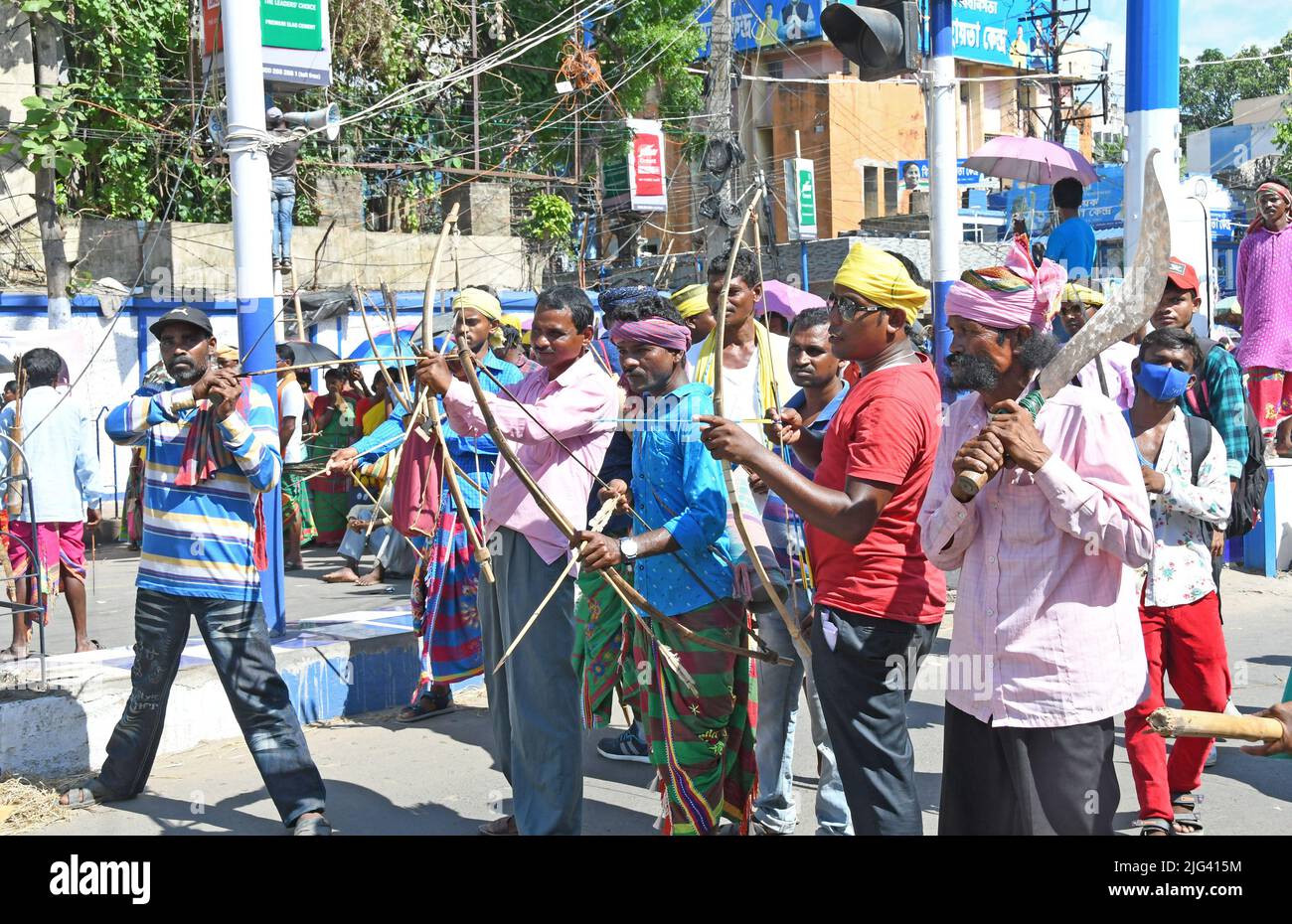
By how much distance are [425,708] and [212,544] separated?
6.26 feet

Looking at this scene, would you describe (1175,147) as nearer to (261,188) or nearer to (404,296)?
(261,188)

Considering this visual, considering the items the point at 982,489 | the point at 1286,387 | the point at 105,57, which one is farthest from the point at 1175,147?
the point at 105,57

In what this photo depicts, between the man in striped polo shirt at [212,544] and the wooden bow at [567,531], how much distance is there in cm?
118

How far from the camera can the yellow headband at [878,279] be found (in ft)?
11.1

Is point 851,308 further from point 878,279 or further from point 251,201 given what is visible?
point 251,201

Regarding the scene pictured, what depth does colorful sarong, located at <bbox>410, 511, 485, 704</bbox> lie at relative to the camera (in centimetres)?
596

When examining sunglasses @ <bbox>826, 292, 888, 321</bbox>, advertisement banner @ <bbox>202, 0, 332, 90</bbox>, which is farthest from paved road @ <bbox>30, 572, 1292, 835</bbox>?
advertisement banner @ <bbox>202, 0, 332, 90</bbox>

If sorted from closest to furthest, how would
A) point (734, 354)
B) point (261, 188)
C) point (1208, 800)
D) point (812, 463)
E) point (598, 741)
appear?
point (812, 463), point (1208, 800), point (734, 354), point (598, 741), point (261, 188)

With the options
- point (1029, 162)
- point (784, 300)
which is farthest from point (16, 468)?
point (1029, 162)

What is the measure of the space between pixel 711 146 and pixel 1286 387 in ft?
23.4

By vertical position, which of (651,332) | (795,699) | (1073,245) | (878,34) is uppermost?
(878,34)

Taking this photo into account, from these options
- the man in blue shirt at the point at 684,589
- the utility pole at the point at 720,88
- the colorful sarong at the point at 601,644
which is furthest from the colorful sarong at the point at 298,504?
the man in blue shirt at the point at 684,589

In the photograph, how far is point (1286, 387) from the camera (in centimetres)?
774

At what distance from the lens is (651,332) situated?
407 centimetres
